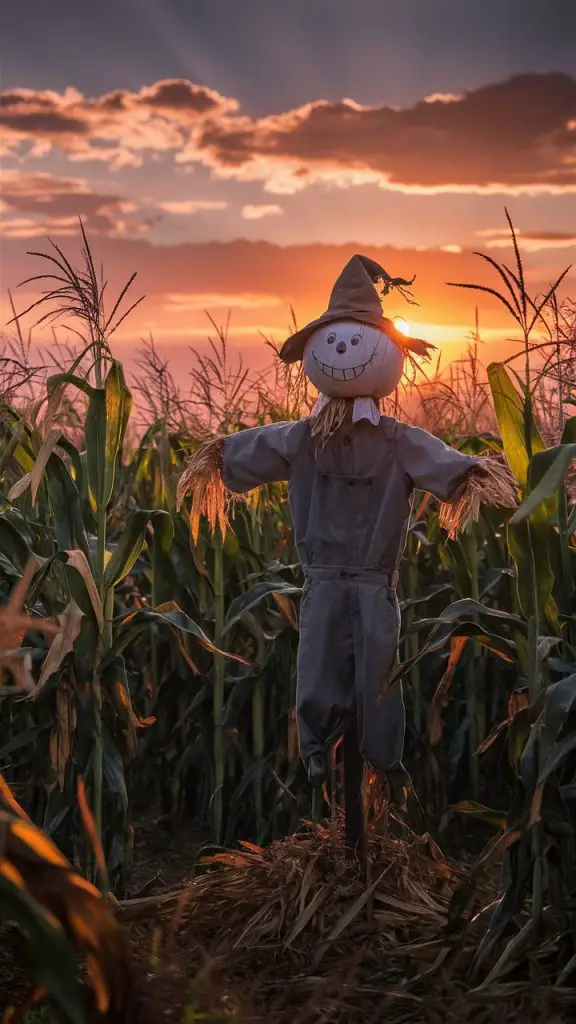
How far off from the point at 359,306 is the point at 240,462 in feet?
2.14

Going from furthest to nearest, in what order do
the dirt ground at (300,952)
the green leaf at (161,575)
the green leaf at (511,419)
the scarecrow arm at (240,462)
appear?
1. the green leaf at (161,575)
2. the scarecrow arm at (240,462)
3. the green leaf at (511,419)
4. the dirt ground at (300,952)

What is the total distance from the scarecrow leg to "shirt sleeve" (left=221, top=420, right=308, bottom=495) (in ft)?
2.88

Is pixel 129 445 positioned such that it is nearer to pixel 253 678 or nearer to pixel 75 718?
pixel 253 678

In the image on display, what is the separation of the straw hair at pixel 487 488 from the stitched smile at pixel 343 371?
477mm

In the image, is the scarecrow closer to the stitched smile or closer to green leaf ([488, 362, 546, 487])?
the stitched smile

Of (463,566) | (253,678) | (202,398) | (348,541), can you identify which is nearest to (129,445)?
(202,398)

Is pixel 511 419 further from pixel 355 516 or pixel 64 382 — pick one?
pixel 64 382

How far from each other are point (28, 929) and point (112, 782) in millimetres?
1810

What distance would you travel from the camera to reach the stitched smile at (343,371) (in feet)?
12.0

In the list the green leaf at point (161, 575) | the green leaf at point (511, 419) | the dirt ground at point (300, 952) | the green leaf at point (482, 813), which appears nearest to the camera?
the dirt ground at point (300, 952)

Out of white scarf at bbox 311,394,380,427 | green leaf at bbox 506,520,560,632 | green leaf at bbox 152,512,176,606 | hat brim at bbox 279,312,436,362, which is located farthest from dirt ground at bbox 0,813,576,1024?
hat brim at bbox 279,312,436,362

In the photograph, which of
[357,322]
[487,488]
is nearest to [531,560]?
[487,488]

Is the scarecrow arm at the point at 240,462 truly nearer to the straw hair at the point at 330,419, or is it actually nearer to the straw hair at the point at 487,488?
the straw hair at the point at 330,419

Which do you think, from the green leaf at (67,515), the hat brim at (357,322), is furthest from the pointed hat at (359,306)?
the green leaf at (67,515)
